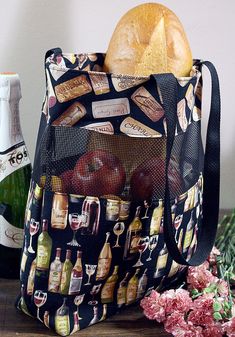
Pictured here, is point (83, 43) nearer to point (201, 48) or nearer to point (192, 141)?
point (201, 48)

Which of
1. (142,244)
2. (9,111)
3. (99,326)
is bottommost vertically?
(99,326)

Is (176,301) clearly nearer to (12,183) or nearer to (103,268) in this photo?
(103,268)

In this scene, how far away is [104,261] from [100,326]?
3.4 inches

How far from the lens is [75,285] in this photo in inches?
26.9

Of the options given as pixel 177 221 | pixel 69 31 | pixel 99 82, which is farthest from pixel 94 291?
pixel 69 31

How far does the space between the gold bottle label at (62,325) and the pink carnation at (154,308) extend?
9cm

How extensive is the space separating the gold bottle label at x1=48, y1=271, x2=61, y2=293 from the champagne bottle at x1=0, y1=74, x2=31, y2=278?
128 mm

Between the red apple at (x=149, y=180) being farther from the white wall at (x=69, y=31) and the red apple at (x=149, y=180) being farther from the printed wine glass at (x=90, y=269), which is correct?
the white wall at (x=69, y=31)

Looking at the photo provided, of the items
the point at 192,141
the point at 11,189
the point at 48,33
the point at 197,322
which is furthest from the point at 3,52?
the point at 197,322

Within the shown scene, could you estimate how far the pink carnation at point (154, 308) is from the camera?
0.69 meters

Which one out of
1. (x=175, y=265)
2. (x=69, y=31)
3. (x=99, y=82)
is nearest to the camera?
(x=99, y=82)

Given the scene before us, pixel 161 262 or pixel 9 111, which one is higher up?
pixel 9 111

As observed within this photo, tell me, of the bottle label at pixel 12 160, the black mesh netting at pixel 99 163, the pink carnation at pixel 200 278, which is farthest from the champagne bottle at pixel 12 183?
the pink carnation at pixel 200 278

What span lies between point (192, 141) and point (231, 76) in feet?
1.01
